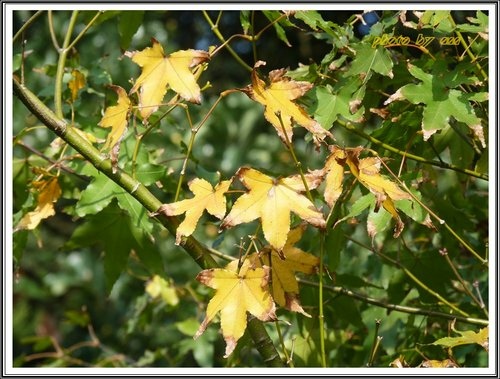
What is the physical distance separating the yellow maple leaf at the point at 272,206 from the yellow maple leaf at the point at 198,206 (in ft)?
0.14

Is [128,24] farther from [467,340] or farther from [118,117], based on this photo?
[467,340]

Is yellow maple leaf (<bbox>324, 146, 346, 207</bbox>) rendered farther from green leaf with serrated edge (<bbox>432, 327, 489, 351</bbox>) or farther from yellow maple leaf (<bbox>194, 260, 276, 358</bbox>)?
green leaf with serrated edge (<bbox>432, 327, 489, 351</bbox>)

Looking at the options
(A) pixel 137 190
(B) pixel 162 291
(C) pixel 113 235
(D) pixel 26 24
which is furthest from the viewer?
A: (B) pixel 162 291

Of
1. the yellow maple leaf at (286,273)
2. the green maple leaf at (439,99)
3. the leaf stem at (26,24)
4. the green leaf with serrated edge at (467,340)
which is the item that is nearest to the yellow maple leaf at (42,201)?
the leaf stem at (26,24)

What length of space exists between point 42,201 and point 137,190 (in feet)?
1.24

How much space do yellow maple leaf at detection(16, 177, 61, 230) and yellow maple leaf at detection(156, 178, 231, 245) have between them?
0.43 metres

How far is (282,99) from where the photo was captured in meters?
1.15

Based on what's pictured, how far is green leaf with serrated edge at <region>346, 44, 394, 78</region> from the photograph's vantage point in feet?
4.21

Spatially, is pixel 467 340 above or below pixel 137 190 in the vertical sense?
below

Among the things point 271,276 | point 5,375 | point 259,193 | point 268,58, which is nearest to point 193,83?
point 259,193

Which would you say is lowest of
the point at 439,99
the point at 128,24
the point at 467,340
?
the point at 467,340

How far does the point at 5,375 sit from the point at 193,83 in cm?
53

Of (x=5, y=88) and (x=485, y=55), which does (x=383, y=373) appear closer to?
(x=485, y=55)

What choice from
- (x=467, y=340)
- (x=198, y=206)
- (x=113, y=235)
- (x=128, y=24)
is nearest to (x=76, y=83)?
(x=128, y=24)
